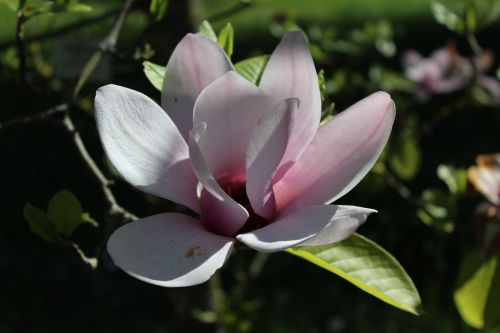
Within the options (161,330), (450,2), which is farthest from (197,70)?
(450,2)

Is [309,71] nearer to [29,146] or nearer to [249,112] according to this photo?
[249,112]

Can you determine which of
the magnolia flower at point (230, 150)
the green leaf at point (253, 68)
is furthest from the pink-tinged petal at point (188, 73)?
the green leaf at point (253, 68)

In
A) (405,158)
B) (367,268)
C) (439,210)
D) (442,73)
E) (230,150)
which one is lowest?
(442,73)

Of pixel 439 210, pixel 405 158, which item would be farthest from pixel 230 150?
pixel 405 158

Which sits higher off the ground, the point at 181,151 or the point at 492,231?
the point at 181,151

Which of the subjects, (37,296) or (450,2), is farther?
(450,2)

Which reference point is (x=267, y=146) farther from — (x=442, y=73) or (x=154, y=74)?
(x=442, y=73)

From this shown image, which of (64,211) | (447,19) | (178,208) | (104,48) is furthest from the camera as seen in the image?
(178,208)
